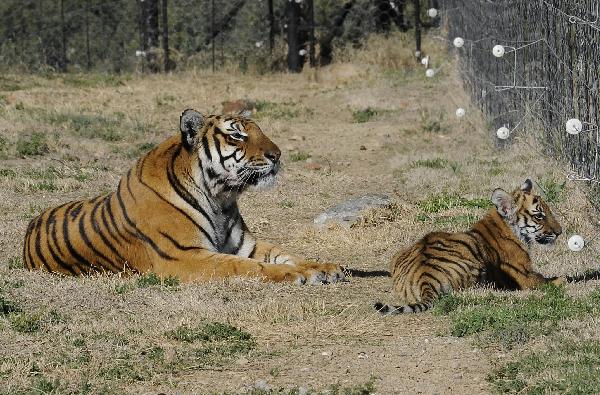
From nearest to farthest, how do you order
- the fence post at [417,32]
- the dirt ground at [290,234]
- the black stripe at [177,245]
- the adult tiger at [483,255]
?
the dirt ground at [290,234], the adult tiger at [483,255], the black stripe at [177,245], the fence post at [417,32]

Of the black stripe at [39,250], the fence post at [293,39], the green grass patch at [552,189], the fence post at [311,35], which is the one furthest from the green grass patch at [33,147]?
the fence post at [311,35]

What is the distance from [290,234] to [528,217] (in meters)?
3.07

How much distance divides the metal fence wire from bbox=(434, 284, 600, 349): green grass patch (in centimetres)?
146

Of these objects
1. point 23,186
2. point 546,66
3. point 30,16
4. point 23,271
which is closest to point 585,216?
point 546,66

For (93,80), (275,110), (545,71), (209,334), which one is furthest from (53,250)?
(93,80)

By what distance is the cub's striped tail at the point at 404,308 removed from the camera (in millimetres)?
7203

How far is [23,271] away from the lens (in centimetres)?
879

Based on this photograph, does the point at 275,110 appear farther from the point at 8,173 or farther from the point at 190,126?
the point at 190,126

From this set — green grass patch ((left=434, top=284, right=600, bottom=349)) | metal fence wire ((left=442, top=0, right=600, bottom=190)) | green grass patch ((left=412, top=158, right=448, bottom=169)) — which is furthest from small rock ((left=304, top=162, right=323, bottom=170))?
green grass patch ((left=434, top=284, right=600, bottom=349))

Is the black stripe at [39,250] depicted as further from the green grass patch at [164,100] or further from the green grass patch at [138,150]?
the green grass patch at [164,100]

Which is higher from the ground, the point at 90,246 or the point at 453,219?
the point at 90,246

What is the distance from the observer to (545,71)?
38.8ft

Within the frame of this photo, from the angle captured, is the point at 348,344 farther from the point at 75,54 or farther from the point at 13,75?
the point at 75,54

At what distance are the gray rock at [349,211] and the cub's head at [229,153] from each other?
2.27 m
